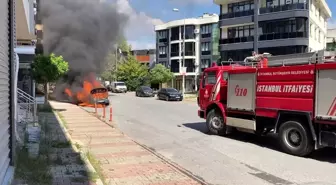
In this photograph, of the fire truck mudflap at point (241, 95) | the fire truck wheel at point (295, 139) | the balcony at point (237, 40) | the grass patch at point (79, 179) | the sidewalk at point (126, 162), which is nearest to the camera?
the grass patch at point (79, 179)

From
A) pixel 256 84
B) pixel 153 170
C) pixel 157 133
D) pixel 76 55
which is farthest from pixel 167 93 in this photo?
pixel 153 170

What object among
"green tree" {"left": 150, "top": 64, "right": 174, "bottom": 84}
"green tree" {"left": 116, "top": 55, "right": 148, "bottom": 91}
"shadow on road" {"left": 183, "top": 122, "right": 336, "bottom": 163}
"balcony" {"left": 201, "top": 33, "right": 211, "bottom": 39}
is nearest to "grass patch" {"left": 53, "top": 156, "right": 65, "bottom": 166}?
"shadow on road" {"left": 183, "top": 122, "right": 336, "bottom": 163}

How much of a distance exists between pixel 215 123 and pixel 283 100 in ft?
11.0

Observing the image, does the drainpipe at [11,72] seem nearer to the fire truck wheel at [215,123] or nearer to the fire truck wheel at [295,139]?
the fire truck wheel at [295,139]

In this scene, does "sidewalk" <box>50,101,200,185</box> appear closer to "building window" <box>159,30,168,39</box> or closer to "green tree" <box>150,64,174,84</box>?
"green tree" <box>150,64,174,84</box>

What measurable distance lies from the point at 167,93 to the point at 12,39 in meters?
29.6

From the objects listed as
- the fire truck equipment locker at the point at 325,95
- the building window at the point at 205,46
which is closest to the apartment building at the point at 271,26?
the building window at the point at 205,46

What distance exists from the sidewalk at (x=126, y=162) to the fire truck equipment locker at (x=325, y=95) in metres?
3.81

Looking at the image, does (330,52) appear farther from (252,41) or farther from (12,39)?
(252,41)

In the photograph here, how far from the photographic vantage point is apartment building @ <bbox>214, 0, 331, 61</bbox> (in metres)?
36.8

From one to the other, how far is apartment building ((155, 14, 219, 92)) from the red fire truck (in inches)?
1716

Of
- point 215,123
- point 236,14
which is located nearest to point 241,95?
point 215,123

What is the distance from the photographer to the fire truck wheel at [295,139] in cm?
914

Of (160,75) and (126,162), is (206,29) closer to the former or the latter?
(160,75)
